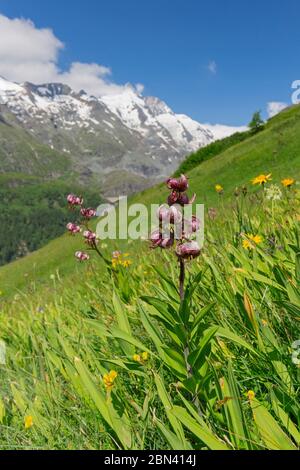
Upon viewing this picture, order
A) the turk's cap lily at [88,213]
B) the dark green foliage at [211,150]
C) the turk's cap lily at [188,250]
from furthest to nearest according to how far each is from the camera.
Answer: the dark green foliage at [211,150], the turk's cap lily at [88,213], the turk's cap lily at [188,250]

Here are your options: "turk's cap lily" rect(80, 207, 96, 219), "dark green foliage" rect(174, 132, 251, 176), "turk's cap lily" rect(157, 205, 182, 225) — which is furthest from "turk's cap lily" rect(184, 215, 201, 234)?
"dark green foliage" rect(174, 132, 251, 176)

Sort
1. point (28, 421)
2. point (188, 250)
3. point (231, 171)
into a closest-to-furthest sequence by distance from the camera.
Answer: point (188, 250) → point (28, 421) → point (231, 171)

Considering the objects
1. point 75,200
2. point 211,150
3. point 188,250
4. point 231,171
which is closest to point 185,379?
point 188,250

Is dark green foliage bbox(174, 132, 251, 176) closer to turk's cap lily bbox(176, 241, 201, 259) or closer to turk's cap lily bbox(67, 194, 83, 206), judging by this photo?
turk's cap lily bbox(67, 194, 83, 206)

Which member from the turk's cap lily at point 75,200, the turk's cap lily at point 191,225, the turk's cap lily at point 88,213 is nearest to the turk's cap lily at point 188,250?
the turk's cap lily at point 191,225

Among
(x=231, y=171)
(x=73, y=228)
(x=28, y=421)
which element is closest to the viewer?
(x=28, y=421)

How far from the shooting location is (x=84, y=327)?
4.34 metres

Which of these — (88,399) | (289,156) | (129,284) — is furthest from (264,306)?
(289,156)

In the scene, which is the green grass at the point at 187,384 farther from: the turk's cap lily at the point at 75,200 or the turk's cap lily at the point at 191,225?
the turk's cap lily at the point at 75,200

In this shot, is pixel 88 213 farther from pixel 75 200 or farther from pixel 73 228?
pixel 73 228

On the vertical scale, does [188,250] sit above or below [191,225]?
below

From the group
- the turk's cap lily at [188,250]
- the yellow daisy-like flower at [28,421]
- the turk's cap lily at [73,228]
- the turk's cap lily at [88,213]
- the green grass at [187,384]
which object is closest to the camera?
the green grass at [187,384]

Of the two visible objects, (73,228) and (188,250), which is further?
(73,228)

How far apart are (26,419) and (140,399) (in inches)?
28.4
